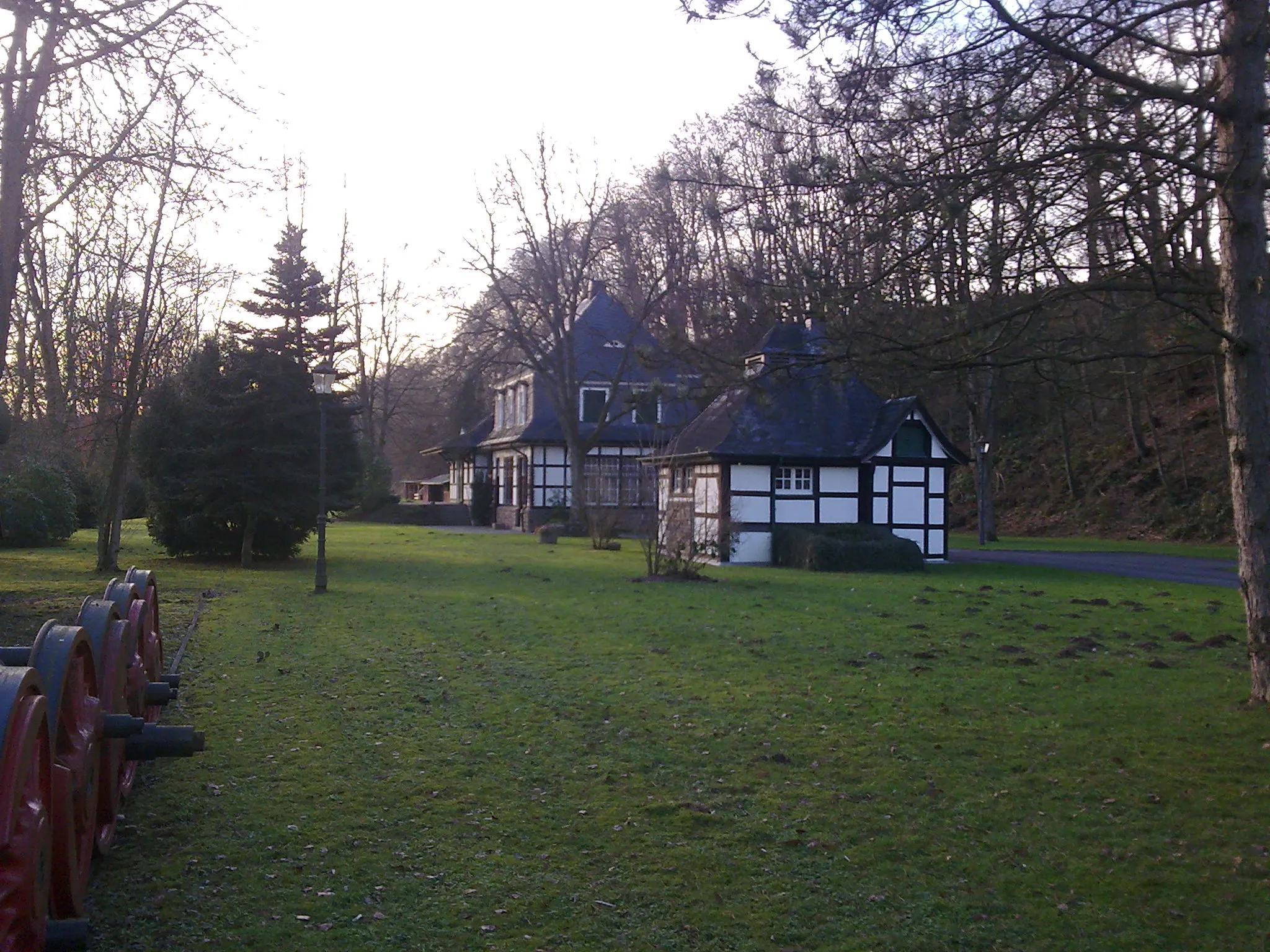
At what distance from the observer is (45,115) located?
11.6 metres

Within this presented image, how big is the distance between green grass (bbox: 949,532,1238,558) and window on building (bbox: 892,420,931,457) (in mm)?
6686

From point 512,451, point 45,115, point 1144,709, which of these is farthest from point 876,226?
point 512,451

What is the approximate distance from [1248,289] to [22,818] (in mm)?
8315

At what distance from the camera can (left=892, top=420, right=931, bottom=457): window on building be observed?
2717cm

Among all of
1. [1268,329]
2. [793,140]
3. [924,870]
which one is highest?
[793,140]

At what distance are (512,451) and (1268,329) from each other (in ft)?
126

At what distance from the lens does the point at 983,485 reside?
1382 inches

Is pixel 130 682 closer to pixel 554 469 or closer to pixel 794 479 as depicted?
pixel 794 479

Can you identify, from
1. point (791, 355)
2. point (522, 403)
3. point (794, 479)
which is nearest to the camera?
point (791, 355)

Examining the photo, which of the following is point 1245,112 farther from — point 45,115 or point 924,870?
point 45,115

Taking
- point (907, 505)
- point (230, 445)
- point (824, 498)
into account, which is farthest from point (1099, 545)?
point (230, 445)

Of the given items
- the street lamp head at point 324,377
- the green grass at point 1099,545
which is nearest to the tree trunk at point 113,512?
the street lamp head at point 324,377

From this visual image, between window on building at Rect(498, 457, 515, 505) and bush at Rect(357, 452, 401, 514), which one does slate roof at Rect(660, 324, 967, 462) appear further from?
bush at Rect(357, 452, 401, 514)

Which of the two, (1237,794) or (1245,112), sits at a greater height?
(1245,112)
